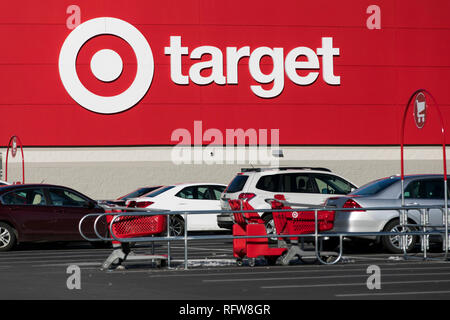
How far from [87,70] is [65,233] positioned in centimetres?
1451

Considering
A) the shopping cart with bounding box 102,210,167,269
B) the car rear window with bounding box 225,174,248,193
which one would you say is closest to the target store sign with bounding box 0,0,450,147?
the car rear window with bounding box 225,174,248,193

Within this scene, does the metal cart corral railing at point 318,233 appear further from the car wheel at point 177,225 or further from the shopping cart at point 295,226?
the car wheel at point 177,225

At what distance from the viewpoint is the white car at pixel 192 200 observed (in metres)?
23.9

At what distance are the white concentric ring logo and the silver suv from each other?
42.7ft

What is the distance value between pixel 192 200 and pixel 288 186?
3976 mm

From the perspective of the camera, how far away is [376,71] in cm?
3506

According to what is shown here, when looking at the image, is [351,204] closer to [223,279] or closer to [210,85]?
[223,279]

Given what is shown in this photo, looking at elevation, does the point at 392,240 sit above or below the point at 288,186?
below

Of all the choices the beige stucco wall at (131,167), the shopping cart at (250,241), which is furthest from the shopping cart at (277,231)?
the beige stucco wall at (131,167)

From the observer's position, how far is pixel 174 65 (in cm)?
3388

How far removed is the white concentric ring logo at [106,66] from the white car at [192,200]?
940 centimetres

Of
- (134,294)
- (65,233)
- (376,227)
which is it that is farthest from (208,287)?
(65,233)

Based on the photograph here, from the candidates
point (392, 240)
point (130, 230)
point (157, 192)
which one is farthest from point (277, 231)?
point (157, 192)

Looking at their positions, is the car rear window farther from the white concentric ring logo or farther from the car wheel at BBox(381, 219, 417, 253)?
the white concentric ring logo
